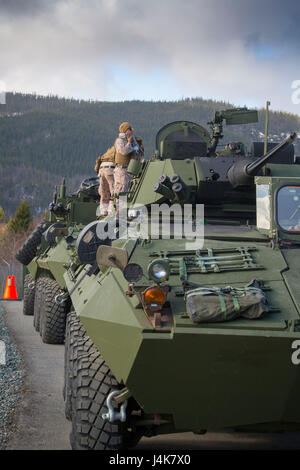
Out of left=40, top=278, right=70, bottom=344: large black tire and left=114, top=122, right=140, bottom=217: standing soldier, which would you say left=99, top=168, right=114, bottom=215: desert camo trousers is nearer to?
left=114, top=122, right=140, bottom=217: standing soldier

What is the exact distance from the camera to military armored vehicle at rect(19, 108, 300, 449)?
4648 millimetres

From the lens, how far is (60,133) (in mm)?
129875

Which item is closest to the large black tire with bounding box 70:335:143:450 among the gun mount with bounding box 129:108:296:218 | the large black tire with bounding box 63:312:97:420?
the large black tire with bounding box 63:312:97:420

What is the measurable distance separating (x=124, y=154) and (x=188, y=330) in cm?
647

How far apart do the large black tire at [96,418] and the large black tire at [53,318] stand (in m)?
6.16

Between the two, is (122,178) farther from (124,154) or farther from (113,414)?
(113,414)

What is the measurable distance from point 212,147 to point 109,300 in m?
5.56

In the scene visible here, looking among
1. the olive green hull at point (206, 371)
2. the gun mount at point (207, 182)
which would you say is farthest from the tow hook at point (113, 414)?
the gun mount at point (207, 182)

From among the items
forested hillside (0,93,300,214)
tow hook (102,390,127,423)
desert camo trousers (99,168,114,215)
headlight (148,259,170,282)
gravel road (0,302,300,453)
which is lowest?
gravel road (0,302,300,453)

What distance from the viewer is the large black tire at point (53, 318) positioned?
11.4m

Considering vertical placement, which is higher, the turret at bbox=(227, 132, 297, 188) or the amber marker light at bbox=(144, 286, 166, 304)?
the turret at bbox=(227, 132, 297, 188)

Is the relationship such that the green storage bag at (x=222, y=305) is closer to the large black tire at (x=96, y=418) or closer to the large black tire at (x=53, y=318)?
the large black tire at (x=96, y=418)
